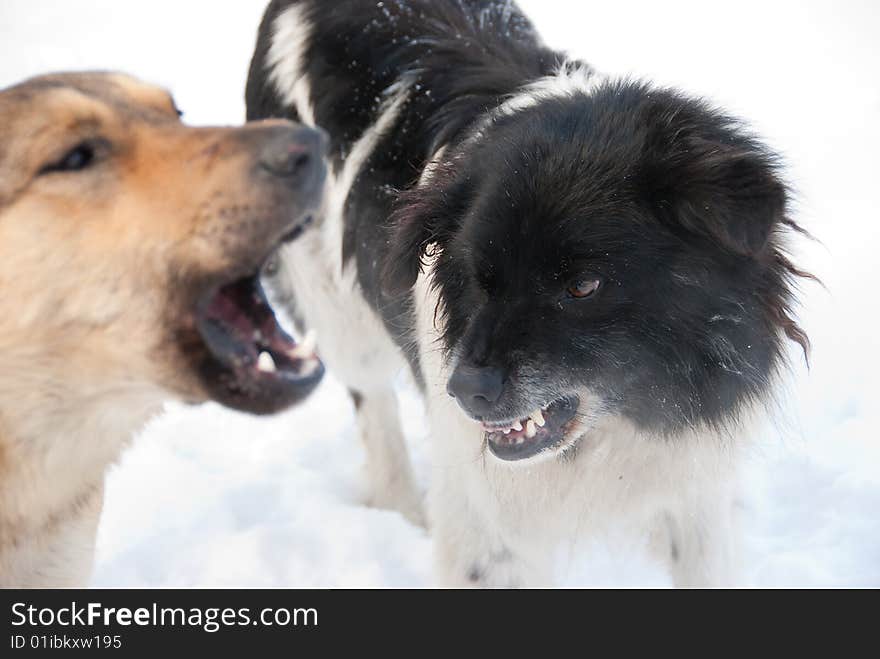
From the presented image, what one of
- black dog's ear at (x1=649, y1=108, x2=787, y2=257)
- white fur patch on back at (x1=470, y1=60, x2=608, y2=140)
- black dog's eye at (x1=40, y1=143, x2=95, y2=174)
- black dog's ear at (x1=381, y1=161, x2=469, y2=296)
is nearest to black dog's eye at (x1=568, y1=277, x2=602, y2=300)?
black dog's ear at (x1=649, y1=108, x2=787, y2=257)

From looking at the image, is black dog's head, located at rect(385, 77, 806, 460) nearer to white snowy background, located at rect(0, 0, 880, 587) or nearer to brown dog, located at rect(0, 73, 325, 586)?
white snowy background, located at rect(0, 0, 880, 587)

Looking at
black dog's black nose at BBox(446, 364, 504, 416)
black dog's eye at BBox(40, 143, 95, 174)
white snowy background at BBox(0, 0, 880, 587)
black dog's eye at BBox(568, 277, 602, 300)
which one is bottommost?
white snowy background at BBox(0, 0, 880, 587)

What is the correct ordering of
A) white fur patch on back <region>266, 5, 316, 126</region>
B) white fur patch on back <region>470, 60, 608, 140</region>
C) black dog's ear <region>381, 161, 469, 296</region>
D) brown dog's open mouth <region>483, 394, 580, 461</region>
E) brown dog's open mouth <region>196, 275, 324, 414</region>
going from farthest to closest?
white fur patch on back <region>266, 5, 316, 126</region> < white fur patch on back <region>470, 60, 608, 140</region> < black dog's ear <region>381, 161, 469, 296</region> < brown dog's open mouth <region>483, 394, 580, 461</region> < brown dog's open mouth <region>196, 275, 324, 414</region>

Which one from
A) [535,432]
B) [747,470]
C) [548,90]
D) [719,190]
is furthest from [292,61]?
[747,470]

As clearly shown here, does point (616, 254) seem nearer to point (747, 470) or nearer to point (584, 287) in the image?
point (584, 287)

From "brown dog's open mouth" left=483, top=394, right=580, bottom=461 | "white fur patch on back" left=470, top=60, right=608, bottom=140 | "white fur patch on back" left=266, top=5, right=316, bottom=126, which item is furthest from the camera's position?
"white fur patch on back" left=266, top=5, right=316, bottom=126

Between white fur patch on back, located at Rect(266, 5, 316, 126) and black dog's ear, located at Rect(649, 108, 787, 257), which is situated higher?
black dog's ear, located at Rect(649, 108, 787, 257)

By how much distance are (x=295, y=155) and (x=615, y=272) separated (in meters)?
0.91

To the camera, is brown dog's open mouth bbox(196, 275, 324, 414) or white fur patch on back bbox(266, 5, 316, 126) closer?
brown dog's open mouth bbox(196, 275, 324, 414)

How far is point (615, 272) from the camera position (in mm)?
2510

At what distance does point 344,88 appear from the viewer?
12.3 feet

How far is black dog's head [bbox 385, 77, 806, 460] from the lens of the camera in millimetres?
2494
